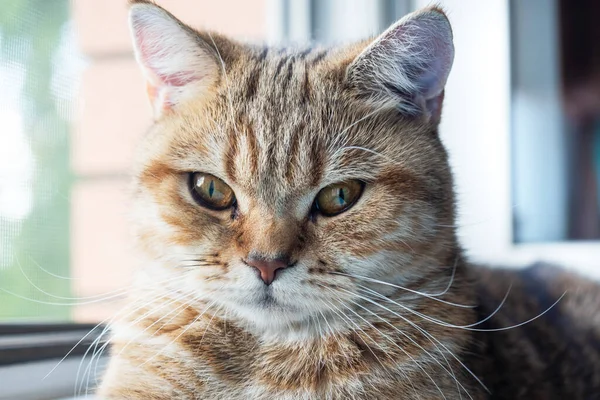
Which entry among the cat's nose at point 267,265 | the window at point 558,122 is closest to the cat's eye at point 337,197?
the cat's nose at point 267,265

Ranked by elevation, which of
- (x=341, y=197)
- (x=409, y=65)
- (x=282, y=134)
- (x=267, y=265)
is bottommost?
(x=267, y=265)

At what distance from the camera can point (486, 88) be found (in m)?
2.31

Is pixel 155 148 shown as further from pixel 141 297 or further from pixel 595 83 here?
pixel 595 83

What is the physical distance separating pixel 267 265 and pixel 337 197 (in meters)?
0.20

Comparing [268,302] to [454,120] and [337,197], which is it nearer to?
[337,197]

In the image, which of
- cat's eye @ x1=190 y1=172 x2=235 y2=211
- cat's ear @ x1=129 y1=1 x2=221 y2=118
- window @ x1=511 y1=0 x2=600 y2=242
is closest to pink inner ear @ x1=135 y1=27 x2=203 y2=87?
cat's ear @ x1=129 y1=1 x2=221 y2=118

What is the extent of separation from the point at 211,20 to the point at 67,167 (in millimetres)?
764

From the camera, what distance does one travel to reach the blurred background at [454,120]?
1.60 metres

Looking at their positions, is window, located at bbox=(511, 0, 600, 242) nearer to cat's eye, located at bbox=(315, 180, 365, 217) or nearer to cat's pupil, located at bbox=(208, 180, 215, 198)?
cat's eye, located at bbox=(315, 180, 365, 217)

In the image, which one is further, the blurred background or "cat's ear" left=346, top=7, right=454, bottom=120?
the blurred background

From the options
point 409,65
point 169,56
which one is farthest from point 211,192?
point 409,65

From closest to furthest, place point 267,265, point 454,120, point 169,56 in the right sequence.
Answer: point 267,265, point 169,56, point 454,120

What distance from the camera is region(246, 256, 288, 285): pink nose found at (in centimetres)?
103

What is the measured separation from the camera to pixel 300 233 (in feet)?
3.57
